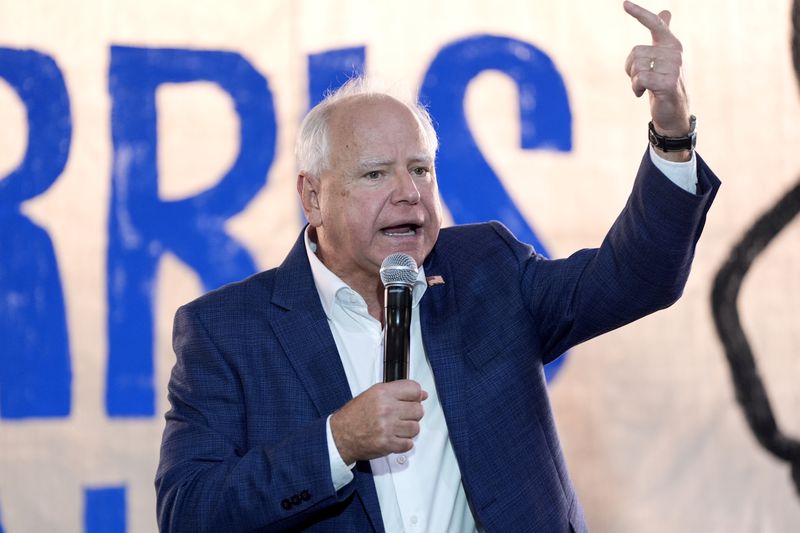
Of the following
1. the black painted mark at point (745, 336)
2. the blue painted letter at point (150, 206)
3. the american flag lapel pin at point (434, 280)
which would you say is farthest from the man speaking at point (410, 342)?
the black painted mark at point (745, 336)

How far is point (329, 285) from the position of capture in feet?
7.78

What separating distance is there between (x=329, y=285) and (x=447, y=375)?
0.37m

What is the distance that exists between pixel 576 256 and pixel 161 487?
3.30 feet

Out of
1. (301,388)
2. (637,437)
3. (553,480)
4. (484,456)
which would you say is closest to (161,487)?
(301,388)

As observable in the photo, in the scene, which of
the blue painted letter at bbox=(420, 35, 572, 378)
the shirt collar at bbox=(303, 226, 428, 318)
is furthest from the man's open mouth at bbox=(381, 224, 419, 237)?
the blue painted letter at bbox=(420, 35, 572, 378)

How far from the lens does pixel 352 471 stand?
82.0 inches

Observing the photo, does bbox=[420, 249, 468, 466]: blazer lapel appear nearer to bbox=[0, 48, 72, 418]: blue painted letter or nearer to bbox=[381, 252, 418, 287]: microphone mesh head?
bbox=[381, 252, 418, 287]: microphone mesh head

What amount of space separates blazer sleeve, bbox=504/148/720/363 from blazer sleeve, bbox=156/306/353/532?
0.58 metres

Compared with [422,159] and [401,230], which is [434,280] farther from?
[422,159]

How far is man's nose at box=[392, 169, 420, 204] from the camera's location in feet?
7.32

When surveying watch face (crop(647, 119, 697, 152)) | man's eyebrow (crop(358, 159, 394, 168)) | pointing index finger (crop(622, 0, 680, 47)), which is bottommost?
man's eyebrow (crop(358, 159, 394, 168))

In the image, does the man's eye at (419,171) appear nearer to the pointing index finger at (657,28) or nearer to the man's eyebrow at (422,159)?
the man's eyebrow at (422,159)

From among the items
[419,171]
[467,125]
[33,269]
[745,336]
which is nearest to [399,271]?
[419,171]

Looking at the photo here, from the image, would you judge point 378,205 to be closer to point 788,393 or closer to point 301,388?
point 301,388
